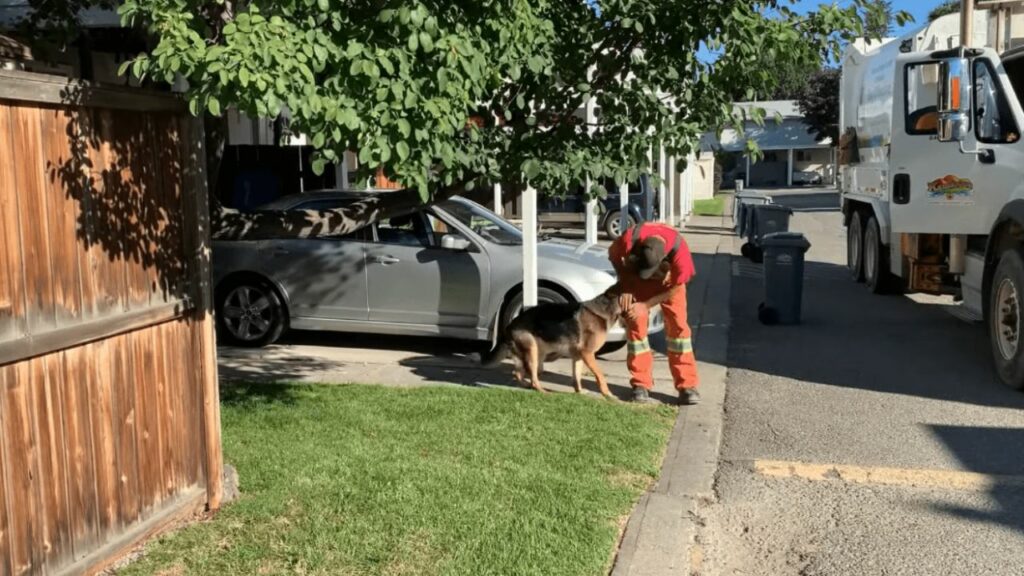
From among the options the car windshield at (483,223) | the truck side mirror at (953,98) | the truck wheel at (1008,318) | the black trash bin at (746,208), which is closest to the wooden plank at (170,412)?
the car windshield at (483,223)

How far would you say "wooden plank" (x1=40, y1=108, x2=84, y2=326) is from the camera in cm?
365

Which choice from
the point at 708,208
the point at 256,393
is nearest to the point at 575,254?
the point at 256,393

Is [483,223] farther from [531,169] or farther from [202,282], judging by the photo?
[202,282]

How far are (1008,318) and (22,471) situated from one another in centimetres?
721

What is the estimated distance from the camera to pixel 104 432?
3.98 m

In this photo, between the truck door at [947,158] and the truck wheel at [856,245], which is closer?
the truck door at [947,158]

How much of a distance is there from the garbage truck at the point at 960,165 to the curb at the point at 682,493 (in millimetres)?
2262

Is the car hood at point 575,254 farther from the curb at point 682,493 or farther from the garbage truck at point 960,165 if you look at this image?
the garbage truck at point 960,165

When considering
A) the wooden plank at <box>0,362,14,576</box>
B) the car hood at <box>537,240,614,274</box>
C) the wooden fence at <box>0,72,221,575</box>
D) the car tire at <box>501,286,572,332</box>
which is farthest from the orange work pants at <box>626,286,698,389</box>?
the wooden plank at <box>0,362,14,576</box>

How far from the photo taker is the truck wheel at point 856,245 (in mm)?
13805

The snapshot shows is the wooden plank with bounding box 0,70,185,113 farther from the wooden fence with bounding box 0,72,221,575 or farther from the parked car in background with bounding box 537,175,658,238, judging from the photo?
the parked car in background with bounding box 537,175,658,238

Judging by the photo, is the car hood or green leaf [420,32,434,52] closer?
green leaf [420,32,434,52]

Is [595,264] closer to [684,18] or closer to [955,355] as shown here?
[955,355]

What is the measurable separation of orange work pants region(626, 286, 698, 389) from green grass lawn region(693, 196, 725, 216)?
2570 cm
